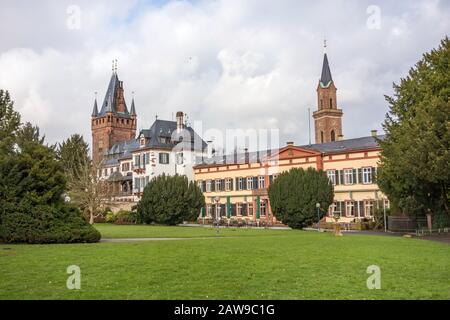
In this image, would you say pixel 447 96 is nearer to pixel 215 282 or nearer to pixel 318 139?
pixel 215 282

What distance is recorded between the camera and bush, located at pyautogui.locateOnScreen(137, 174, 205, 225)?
55750 mm

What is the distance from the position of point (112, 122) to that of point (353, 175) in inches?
2599

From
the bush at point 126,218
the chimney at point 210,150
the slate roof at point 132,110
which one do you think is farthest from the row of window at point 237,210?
the slate roof at point 132,110

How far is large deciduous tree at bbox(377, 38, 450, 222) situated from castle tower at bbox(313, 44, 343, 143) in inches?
1674

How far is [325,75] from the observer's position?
8538 centimetres

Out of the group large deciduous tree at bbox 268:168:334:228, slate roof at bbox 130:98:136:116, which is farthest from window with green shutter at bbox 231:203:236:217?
slate roof at bbox 130:98:136:116

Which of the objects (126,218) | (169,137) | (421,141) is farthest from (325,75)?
(421,141)

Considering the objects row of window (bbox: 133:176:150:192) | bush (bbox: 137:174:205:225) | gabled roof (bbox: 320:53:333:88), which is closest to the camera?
bush (bbox: 137:174:205:225)

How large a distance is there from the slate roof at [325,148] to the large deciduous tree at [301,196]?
766 cm

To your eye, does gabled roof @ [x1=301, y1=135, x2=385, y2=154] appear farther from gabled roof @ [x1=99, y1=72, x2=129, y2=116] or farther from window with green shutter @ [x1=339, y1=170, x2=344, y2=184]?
gabled roof @ [x1=99, y1=72, x2=129, y2=116]

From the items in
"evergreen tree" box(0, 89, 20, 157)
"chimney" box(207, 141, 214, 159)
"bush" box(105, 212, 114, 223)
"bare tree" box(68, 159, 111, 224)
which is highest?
"chimney" box(207, 141, 214, 159)

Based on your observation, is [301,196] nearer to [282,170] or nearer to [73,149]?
[282,170]

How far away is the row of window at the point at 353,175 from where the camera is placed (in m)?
49.9

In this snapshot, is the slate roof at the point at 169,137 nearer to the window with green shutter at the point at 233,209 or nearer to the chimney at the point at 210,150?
the chimney at the point at 210,150
